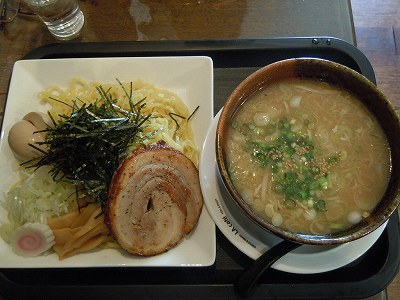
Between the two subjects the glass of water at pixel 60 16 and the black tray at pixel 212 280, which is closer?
the black tray at pixel 212 280

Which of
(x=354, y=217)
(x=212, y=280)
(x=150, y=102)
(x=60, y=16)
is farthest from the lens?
(x=60, y=16)

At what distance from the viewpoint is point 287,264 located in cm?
139

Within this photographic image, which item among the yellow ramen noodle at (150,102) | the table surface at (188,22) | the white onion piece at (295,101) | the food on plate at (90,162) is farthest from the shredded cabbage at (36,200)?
the white onion piece at (295,101)

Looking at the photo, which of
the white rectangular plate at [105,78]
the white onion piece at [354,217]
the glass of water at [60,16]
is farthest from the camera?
the glass of water at [60,16]

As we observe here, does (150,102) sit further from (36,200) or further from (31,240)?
(31,240)

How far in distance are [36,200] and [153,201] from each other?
1.52 ft

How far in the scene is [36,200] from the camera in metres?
1.59

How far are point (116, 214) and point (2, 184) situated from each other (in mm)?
537

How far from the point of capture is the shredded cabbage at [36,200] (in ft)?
5.15

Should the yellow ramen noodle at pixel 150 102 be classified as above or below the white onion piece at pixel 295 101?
below

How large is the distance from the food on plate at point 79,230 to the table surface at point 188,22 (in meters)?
0.80

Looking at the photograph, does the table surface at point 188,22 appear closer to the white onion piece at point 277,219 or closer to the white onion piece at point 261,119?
the white onion piece at point 261,119

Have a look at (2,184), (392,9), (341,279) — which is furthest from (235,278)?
(392,9)

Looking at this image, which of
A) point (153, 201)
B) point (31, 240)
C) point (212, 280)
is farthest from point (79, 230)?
point (212, 280)
